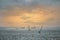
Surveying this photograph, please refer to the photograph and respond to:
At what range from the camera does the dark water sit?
146 cm

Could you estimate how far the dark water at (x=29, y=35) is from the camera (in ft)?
4.78

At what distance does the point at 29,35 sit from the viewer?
147 cm

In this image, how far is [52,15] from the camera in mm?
1569

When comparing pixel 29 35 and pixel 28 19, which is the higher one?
pixel 28 19

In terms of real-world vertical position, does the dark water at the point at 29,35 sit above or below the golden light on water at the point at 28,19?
below

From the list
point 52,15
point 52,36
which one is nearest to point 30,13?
point 52,15

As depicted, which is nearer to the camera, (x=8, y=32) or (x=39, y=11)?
(x=8, y=32)

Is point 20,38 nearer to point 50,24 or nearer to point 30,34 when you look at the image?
point 30,34

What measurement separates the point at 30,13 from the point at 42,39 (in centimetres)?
29

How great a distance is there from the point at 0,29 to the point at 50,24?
47 centimetres

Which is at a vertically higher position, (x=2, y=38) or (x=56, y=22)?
(x=56, y=22)

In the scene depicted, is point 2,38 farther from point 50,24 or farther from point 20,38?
point 50,24

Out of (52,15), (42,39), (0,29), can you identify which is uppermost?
(52,15)

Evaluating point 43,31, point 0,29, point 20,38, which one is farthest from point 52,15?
point 0,29
